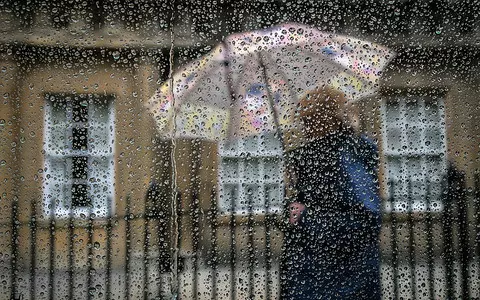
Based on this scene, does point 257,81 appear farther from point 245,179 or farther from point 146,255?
point 146,255

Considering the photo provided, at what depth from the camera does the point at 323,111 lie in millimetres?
2363

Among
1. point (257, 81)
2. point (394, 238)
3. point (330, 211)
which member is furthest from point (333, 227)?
point (257, 81)

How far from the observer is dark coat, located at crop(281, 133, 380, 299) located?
7.63 feet

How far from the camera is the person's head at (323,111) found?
7.71 ft

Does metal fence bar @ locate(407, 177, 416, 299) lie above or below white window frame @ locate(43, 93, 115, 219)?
below

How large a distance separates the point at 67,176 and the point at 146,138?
0.35 meters

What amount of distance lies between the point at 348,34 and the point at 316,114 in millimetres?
367

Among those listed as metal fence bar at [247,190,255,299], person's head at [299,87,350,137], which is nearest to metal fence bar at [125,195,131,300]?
metal fence bar at [247,190,255,299]

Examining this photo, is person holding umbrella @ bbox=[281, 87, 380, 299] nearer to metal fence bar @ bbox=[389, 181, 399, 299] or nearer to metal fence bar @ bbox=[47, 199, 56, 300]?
metal fence bar @ bbox=[389, 181, 399, 299]


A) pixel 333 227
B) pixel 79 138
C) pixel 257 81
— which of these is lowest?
pixel 333 227

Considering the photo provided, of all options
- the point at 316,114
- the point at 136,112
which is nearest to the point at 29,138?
the point at 136,112

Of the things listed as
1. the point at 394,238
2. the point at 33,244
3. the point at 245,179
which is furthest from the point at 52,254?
the point at 394,238

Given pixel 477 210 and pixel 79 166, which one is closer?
pixel 79 166

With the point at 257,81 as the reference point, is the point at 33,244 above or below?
below
